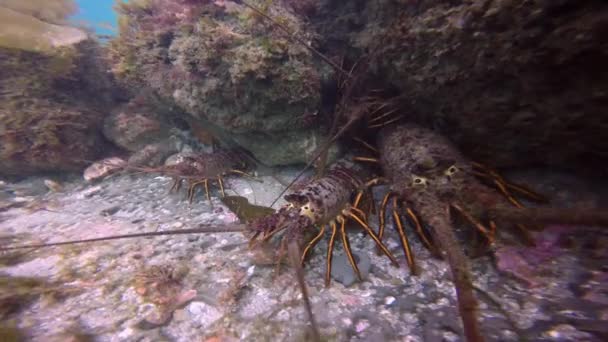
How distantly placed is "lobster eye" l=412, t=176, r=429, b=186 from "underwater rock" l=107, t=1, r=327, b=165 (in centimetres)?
149

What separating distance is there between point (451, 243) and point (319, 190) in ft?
4.34

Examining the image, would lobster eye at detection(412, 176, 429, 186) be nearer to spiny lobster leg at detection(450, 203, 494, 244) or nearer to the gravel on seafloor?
spiny lobster leg at detection(450, 203, 494, 244)

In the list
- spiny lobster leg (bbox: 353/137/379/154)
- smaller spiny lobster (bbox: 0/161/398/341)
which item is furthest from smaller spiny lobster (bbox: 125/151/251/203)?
spiny lobster leg (bbox: 353/137/379/154)

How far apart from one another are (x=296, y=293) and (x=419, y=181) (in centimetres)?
151

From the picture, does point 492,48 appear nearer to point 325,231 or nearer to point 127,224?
point 325,231

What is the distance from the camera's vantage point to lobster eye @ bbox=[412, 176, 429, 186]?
2596 millimetres

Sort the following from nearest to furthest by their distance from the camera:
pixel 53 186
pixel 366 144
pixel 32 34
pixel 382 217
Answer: pixel 382 217 → pixel 366 144 → pixel 32 34 → pixel 53 186

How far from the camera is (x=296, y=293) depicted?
237cm

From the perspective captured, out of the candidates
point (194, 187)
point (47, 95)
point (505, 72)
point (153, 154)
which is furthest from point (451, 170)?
point (47, 95)

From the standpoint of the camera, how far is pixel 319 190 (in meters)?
2.87

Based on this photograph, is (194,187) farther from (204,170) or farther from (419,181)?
(419,181)

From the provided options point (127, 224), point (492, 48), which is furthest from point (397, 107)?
point (127, 224)

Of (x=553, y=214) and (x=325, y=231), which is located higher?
(x=553, y=214)

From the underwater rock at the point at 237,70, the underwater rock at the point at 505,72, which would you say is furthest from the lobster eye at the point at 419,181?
the underwater rock at the point at 237,70
